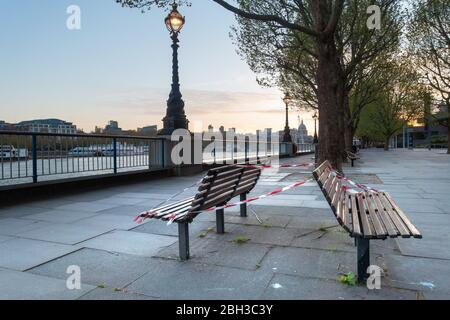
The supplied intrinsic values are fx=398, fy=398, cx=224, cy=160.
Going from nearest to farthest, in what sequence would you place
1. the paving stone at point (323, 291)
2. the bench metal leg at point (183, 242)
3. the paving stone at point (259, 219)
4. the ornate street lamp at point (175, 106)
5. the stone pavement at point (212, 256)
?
the paving stone at point (323, 291) < the stone pavement at point (212, 256) < the bench metal leg at point (183, 242) < the paving stone at point (259, 219) < the ornate street lamp at point (175, 106)

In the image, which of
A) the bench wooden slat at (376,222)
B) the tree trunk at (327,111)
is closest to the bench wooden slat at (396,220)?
the bench wooden slat at (376,222)

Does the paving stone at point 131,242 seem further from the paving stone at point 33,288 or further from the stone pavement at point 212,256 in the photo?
the paving stone at point 33,288

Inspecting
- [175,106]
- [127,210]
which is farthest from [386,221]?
[175,106]

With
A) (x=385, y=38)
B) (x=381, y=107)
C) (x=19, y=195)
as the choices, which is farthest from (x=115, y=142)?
(x=381, y=107)

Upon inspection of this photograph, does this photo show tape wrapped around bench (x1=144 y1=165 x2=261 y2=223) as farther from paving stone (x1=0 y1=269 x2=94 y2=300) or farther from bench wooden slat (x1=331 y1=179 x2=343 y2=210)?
bench wooden slat (x1=331 y1=179 x2=343 y2=210)

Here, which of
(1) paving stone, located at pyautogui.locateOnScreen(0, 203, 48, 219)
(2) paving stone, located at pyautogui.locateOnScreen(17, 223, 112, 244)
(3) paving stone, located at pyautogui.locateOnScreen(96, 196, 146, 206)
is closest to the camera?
(2) paving stone, located at pyautogui.locateOnScreen(17, 223, 112, 244)

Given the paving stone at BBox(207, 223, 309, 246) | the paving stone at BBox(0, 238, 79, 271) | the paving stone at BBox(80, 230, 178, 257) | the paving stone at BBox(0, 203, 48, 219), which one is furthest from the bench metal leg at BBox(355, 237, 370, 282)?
the paving stone at BBox(0, 203, 48, 219)

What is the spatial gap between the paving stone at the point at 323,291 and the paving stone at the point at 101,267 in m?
1.35

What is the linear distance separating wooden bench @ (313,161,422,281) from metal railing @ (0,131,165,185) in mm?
6277

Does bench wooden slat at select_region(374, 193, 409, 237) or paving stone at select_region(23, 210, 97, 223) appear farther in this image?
paving stone at select_region(23, 210, 97, 223)

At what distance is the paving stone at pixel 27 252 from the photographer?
4168 millimetres

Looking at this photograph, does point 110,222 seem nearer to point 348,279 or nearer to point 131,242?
point 131,242

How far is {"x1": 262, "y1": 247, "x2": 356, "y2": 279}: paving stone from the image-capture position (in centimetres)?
391
